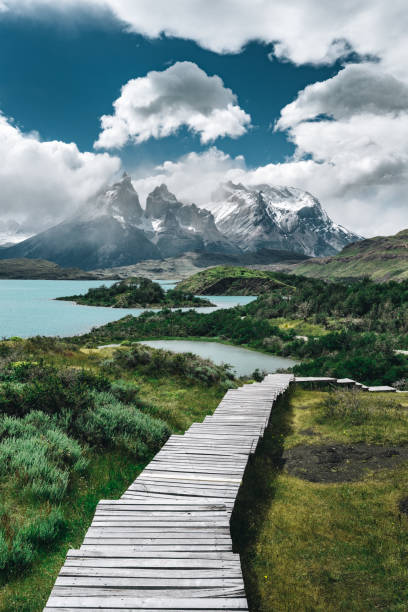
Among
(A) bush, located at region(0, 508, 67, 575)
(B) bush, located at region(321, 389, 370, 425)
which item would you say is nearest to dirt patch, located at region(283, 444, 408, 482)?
(B) bush, located at region(321, 389, 370, 425)

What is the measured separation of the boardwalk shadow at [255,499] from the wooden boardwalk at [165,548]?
0.57 metres

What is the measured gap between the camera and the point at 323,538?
738cm

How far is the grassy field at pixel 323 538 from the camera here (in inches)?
232

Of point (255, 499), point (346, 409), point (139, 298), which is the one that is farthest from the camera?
point (139, 298)

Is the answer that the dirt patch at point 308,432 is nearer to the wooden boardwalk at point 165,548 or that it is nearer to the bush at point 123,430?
the wooden boardwalk at point 165,548

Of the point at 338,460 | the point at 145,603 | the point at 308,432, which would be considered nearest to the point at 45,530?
the point at 145,603

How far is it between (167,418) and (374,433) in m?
8.16

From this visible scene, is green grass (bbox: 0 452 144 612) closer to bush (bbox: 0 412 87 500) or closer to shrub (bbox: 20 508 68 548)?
shrub (bbox: 20 508 68 548)

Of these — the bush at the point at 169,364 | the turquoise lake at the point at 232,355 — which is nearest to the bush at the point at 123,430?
the bush at the point at 169,364

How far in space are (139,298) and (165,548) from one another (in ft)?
405

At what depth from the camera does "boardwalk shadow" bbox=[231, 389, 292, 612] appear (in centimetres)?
661

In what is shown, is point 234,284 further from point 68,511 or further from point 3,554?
point 3,554

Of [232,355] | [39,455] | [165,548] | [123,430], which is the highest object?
[165,548]

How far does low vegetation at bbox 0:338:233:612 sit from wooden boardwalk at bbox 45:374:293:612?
114 centimetres
